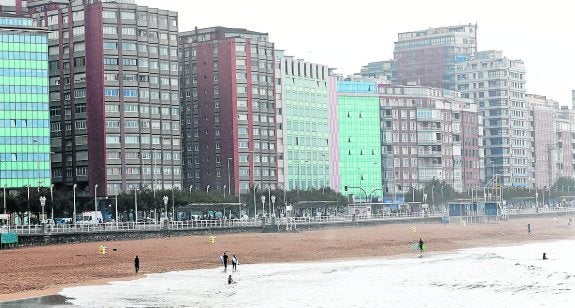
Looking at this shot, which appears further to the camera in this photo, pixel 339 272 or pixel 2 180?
pixel 2 180

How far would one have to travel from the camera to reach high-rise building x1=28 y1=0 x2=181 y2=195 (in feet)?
615

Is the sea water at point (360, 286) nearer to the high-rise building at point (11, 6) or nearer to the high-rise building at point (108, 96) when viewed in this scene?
the high-rise building at point (108, 96)

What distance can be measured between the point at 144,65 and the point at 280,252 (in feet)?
273

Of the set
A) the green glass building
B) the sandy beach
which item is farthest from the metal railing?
the green glass building

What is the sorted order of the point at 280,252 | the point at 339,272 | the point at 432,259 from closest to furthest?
the point at 339,272 → the point at 432,259 → the point at 280,252

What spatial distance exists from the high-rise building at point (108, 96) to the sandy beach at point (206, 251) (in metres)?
41.9

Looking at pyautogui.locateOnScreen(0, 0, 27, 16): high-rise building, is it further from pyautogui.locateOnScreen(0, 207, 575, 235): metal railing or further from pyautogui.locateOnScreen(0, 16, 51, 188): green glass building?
pyautogui.locateOnScreen(0, 207, 575, 235): metal railing

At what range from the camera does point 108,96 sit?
188 m

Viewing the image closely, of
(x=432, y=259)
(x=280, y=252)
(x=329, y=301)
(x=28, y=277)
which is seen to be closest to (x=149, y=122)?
(x=280, y=252)

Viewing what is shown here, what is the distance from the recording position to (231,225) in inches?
6019

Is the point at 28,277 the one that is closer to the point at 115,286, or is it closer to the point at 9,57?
the point at 115,286

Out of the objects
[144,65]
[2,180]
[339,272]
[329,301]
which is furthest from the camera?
[144,65]

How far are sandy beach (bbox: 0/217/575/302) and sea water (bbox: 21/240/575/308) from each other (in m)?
4.12

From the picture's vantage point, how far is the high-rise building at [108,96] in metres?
187
